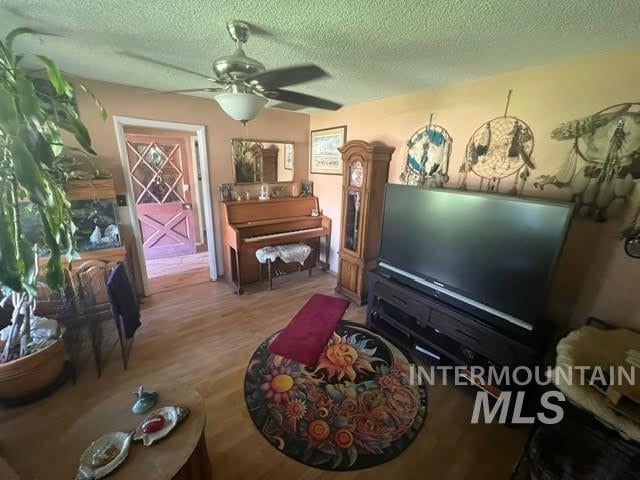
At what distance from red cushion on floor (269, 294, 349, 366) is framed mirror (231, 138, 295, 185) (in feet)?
5.86

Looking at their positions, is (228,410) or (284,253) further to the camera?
(284,253)

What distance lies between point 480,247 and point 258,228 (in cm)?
246

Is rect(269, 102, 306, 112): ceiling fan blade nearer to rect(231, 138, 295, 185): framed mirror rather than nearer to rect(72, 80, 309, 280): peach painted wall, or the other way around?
rect(72, 80, 309, 280): peach painted wall

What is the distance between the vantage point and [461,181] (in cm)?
229

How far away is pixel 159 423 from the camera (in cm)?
117

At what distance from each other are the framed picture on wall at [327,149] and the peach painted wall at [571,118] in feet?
4.43

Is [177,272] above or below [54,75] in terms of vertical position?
below

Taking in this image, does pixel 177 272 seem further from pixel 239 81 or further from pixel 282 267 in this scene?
pixel 239 81

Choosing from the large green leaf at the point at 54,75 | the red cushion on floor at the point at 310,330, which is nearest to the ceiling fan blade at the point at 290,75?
the large green leaf at the point at 54,75

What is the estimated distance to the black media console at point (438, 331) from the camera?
1.66 m

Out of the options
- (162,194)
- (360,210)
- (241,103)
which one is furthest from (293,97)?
(162,194)

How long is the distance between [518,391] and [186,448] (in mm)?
1931

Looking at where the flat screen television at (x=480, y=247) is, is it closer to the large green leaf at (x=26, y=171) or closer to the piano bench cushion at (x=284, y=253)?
the piano bench cushion at (x=284, y=253)

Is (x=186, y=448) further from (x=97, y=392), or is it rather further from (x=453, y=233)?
(x=453, y=233)
